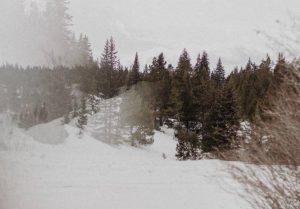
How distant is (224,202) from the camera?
10055 mm

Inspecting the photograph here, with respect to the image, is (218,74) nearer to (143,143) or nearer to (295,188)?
(143,143)

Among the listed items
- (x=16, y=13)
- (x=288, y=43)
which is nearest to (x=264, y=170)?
(x=288, y=43)

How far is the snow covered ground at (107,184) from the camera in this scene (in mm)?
9758

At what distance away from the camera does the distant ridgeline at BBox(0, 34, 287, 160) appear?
2416cm

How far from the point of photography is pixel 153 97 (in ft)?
113

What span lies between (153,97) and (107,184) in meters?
23.1

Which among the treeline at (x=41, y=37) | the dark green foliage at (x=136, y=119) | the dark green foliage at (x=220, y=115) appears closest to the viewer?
the dark green foliage at (x=220, y=115)

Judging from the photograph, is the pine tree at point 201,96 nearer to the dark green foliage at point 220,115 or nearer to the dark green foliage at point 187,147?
the dark green foliage at point 187,147

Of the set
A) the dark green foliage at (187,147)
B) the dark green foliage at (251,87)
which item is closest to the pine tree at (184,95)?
the dark green foliage at (251,87)

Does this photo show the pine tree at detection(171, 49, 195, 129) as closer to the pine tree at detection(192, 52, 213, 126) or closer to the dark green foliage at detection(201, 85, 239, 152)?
the pine tree at detection(192, 52, 213, 126)

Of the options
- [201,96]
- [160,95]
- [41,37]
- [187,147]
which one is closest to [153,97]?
[160,95]

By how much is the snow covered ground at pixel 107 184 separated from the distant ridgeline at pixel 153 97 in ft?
20.5

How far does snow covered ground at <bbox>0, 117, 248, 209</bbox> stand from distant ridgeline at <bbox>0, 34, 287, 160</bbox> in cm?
626

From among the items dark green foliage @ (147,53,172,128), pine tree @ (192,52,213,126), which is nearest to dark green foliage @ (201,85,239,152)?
pine tree @ (192,52,213,126)
